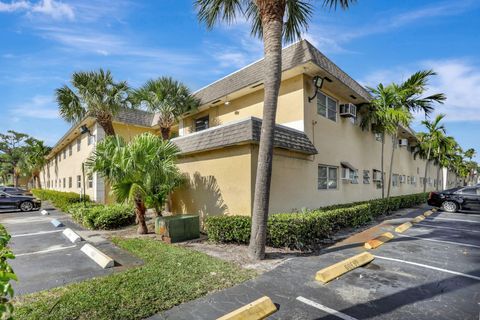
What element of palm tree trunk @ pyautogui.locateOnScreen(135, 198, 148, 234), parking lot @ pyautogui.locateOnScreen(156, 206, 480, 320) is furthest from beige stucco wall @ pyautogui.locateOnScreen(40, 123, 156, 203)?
parking lot @ pyautogui.locateOnScreen(156, 206, 480, 320)

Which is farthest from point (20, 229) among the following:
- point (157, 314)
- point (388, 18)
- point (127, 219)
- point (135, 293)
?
point (388, 18)

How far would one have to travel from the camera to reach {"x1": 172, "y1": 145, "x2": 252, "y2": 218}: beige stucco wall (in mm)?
8703

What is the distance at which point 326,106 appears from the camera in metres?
12.5

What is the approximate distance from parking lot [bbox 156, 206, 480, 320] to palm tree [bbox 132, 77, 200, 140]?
1013 cm

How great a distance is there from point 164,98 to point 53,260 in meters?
8.97

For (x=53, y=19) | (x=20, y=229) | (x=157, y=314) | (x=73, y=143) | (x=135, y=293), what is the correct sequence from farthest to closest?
(x=73, y=143)
(x=20, y=229)
(x=53, y=19)
(x=135, y=293)
(x=157, y=314)

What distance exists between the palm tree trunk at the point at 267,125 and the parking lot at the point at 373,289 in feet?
3.16

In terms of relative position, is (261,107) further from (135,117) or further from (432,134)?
(432,134)

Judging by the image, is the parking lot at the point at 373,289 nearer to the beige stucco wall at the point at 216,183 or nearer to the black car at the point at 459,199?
the beige stucco wall at the point at 216,183

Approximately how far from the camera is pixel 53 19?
781cm

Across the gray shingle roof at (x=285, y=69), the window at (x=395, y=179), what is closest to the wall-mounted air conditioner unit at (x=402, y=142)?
the window at (x=395, y=179)

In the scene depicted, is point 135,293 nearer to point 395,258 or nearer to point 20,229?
point 395,258

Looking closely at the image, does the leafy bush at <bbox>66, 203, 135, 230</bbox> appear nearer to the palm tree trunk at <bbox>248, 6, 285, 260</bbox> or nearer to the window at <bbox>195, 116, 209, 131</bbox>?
the window at <bbox>195, 116, 209, 131</bbox>

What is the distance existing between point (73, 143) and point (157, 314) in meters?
24.2
